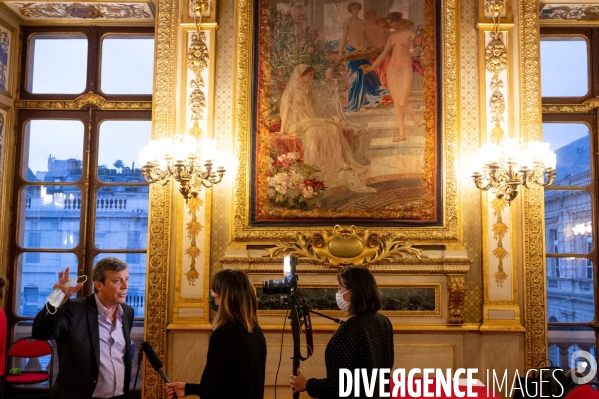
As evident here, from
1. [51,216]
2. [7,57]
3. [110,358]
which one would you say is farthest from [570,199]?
[7,57]

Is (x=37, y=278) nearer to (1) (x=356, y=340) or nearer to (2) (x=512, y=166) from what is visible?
(1) (x=356, y=340)

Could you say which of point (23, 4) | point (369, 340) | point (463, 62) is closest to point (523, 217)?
point (463, 62)

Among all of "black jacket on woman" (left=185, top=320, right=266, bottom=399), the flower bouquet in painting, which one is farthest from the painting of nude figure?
"black jacket on woman" (left=185, top=320, right=266, bottom=399)

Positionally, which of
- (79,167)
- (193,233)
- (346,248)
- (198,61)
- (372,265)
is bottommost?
(372,265)

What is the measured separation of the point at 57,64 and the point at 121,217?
186 cm

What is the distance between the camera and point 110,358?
3477 mm

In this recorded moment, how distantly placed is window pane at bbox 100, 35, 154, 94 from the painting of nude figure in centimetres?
142

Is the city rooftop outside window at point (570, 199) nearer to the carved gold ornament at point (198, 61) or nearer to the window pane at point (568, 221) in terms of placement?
the window pane at point (568, 221)

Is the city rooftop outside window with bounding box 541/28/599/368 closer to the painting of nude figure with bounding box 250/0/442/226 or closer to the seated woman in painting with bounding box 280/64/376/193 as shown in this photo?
the painting of nude figure with bounding box 250/0/442/226

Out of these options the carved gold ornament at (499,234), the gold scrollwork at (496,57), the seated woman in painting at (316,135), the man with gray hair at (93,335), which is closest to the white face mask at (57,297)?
the man with gray hair at (93,335)

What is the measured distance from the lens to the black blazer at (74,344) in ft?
10.8

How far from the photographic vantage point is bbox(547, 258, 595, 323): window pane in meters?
6.70

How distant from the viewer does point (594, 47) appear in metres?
6.95

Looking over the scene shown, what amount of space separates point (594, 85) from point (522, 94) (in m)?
1.21
